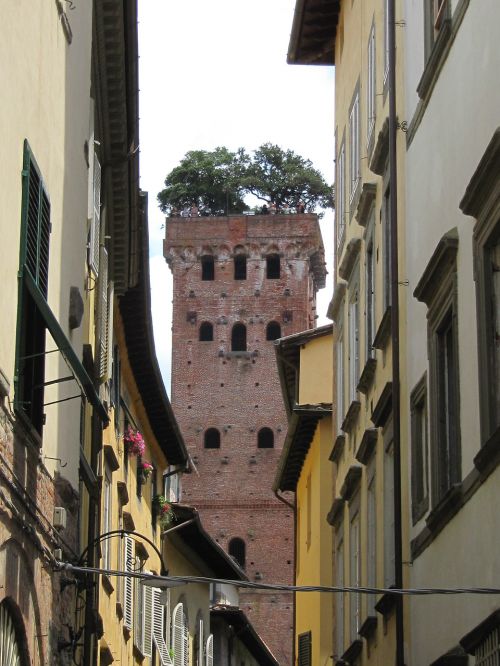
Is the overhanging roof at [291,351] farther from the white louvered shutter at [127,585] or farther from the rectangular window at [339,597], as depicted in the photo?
the rectangular window at [339,597]

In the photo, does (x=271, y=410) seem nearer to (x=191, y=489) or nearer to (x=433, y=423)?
(x=191, y=489)

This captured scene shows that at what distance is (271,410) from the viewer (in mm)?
73062

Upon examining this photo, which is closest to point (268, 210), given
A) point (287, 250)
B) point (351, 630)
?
point (287, 250)

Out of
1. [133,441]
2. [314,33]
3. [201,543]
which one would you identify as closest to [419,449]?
[133,441]

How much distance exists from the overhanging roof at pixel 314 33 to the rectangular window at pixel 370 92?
13.6 ft

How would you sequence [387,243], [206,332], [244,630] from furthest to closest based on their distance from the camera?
[206,332], [244,630], [387,243]

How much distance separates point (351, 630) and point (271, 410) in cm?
5308

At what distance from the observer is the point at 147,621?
29.0m

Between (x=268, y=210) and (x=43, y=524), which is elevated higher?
(x=268, y=210)

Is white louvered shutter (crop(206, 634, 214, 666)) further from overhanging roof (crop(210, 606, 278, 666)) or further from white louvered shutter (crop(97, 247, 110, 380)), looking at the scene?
white louvered shutter (crop(97, 247, 110, 380))

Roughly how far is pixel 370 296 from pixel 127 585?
8.70 metres

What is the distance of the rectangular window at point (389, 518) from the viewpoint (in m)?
15.9

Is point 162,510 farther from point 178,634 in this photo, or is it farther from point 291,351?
point 291,351

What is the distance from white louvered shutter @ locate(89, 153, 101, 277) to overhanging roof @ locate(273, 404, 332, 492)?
29.4ft
